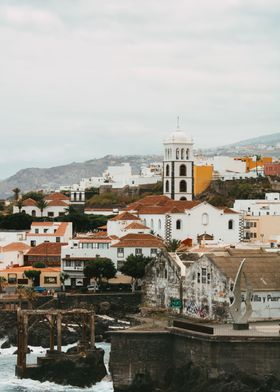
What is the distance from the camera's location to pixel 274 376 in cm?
6016

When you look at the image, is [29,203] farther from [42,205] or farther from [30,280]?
[30,280]

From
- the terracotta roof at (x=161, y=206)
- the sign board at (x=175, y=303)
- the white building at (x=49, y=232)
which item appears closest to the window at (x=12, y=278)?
the white building at (x=49, y=232)

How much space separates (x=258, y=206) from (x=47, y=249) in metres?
24.7

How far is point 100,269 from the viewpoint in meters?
98.1

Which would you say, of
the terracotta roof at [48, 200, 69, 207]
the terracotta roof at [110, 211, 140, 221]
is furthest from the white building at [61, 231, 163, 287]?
the terracotta roof at [48, 200, 69, 207]

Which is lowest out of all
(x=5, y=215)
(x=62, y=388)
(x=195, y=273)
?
(x=62, y=388)

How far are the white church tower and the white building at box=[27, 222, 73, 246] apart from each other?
20.5 metres

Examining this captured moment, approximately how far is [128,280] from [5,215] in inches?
1360

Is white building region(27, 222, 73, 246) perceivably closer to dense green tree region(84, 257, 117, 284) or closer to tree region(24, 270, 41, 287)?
tree region(24, 270, 41, 287)

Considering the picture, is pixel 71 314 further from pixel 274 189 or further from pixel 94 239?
pixel 274 189

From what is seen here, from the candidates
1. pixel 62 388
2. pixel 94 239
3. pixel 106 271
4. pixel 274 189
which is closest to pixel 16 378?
pixel 62 388

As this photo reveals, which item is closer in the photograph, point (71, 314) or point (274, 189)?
point (71, 314)

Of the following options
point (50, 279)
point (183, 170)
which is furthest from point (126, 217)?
point (183, 170)

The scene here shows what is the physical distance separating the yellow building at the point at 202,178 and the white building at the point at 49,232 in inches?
1185
